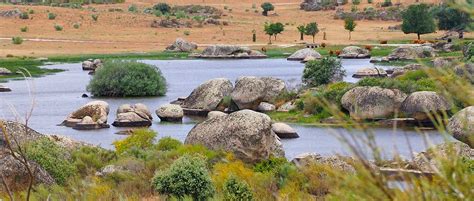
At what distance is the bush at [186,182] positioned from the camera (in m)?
17.6

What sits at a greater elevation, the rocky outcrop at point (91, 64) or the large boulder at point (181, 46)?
the rocky outcrop at point (91, 64)

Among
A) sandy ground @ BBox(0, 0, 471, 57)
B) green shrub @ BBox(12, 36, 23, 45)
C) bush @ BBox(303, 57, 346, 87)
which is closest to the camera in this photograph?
bush @ BBox(303, 57, 346, 87)

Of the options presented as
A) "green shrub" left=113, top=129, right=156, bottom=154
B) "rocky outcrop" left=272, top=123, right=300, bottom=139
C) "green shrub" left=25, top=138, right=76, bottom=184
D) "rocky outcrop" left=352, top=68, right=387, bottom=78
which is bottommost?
"rocky outcrop" left=352, top=68, right=387, bottom=78

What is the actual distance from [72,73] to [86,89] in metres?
10.7

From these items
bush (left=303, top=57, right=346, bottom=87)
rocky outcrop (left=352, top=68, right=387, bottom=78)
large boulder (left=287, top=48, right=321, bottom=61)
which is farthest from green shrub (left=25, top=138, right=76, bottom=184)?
large boulder (left=287, top=48, right=321, bottom=61)

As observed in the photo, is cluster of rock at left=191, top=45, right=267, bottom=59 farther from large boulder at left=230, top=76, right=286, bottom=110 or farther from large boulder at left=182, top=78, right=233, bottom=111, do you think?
large boulder at left=182, top=78, right=233, bottom=111

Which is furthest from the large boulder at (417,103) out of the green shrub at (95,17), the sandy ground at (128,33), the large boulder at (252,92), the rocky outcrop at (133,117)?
the green shrub at (95,17)

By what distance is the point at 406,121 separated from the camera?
37.3 metres

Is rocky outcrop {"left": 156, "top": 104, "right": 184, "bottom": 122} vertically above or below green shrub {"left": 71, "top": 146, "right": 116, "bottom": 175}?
below

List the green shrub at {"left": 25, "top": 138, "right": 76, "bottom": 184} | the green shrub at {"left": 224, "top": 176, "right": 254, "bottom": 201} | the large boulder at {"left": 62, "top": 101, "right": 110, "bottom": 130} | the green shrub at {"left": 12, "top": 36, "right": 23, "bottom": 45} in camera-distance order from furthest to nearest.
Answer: the green shrub at {"left": 12, "top": 36, "right": 23, "bottom": 45} → the large boulder at {"left": 62, "top": 101, "right": 110, "bottom": 130} → the green shrub at {"left": 25, "top": 138, "right": 76, "bottom": 184} → the green shrub at {"left": 224, "top": 176, "right": 254, "bottom": 201}

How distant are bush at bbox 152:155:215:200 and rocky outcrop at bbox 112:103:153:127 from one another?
20859 millimetres

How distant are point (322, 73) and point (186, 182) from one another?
32364 millimetres

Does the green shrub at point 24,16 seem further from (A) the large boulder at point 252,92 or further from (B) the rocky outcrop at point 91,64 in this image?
(A) the large boulder at point 252,92

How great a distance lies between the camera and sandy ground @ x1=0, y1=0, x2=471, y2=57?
79.5 metres
